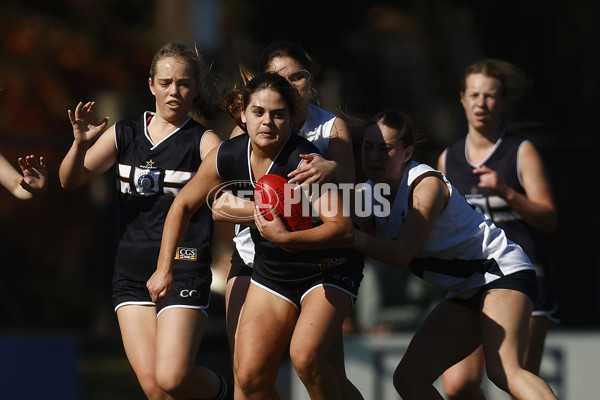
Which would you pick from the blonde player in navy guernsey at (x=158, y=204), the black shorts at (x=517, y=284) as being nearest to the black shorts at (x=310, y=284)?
the blonde player in navy guernsey at (x=158, y=204)

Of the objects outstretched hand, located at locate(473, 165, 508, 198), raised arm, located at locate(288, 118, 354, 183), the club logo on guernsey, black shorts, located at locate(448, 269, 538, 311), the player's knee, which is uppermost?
raised arm, located at locate(288, 118, 354, 183)

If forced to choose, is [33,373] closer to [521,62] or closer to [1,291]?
[1,291]

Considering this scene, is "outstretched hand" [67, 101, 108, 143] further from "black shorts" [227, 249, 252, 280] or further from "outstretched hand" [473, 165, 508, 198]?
"outstretched hand" [473, 165, 508, 198]

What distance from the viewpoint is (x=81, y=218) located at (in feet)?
33.4

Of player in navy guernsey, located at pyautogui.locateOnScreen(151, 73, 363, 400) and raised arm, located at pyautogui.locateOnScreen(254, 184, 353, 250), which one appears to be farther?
player in navy guernsey, located at pyautogui.locateOnScreen(151, 73, 363, 400)

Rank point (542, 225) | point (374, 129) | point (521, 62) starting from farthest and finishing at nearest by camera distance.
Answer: point (521, 62)
point (542, 225)
point (374, 129)

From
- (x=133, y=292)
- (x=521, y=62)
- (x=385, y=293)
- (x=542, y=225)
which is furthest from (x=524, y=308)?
(x=521, y=62)

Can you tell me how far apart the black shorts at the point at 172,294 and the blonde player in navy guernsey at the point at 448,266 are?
2.89 ft

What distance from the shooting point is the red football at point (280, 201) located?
428 centimetres

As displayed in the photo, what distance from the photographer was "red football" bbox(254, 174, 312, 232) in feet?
14.0

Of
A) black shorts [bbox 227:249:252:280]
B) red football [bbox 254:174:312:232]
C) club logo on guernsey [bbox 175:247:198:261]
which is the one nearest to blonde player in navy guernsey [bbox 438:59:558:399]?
black shorts [bbox 227:249:252:280]

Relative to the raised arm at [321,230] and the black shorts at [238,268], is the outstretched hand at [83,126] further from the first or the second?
the raised arm at [321,230]

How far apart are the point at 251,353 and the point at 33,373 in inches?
111

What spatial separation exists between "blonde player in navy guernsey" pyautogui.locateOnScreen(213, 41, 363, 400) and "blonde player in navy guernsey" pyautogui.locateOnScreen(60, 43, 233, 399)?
16cm
